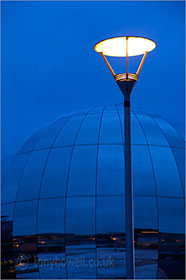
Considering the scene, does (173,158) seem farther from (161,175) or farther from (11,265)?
(11,265)

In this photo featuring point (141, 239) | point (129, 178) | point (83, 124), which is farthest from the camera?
point (83, 124)

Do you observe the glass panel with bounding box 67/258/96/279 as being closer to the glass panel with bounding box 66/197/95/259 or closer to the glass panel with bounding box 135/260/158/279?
the glass panel with bounding box 66/197/95/259

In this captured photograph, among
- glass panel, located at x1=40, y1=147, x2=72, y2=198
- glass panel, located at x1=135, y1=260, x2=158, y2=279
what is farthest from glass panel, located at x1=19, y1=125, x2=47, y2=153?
glass panel, located at x1=135, y1=260, x2=158, y2=279

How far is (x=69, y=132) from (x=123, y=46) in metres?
8.22

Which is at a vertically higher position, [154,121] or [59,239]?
[154,121]

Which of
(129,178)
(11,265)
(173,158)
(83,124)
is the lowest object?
(11,265)

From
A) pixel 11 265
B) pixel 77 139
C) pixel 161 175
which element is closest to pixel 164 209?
pixel 161 175

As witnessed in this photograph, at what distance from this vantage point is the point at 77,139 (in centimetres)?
1717

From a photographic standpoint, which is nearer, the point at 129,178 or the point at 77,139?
the point at 129,178

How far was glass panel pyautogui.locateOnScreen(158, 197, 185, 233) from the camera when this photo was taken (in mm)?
15508

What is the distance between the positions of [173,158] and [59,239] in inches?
176

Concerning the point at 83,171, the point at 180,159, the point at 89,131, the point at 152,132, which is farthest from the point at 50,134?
the point at 180,159

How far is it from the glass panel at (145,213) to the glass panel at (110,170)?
614 millimetres

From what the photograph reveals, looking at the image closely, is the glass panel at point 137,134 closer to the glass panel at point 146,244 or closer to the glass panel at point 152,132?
the glass panel at point 152,132
